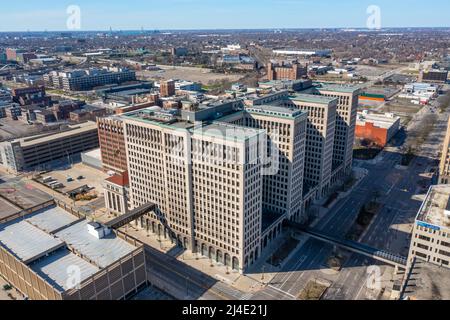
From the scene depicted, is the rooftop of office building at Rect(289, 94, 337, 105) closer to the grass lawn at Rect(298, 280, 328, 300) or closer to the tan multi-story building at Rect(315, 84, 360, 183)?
the tan multi-story building at Rect(315, 84, 360, 183)

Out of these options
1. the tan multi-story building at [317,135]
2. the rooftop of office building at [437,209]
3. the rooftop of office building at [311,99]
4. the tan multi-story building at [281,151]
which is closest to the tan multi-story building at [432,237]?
the rooftop of office building at [437,209]

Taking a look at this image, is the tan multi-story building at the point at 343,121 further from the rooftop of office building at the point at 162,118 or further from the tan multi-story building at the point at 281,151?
the rooftop of office building at the point at 162,118

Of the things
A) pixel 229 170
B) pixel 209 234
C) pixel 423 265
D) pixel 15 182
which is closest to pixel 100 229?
pixel 209 234

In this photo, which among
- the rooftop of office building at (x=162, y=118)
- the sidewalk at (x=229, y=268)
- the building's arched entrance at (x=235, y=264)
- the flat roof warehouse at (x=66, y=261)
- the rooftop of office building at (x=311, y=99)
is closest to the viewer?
the flat roof warehouse at (x=66, y=261)

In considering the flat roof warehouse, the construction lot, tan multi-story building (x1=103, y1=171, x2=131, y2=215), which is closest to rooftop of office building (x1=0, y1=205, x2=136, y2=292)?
the flat roof warehouse

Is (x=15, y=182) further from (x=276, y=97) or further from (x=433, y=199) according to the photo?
(x=433, y=199)

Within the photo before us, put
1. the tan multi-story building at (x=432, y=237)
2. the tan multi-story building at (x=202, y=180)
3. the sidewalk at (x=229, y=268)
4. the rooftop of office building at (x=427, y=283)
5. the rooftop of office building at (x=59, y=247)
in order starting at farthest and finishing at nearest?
the sidewalk at (x=229, y=268)
the tan multi-story building at (x=202, y=180)
the rooftop of office building at (x=59, y=247)
the tan multi-story building at (x=432, y=237)
the rooftop of office building at (x=427, y=283)

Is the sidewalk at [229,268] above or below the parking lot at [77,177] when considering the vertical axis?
below

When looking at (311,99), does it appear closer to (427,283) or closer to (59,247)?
(427,283)
